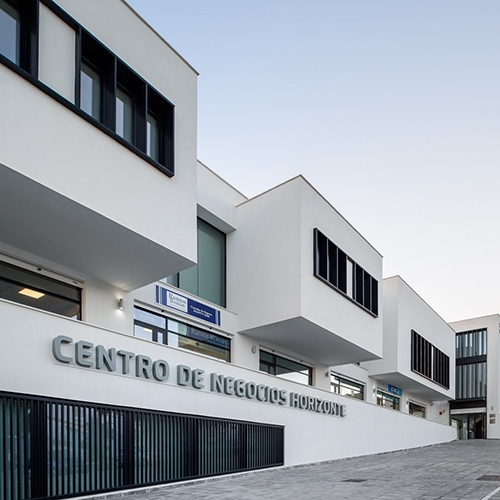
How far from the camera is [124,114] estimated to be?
11.7 m

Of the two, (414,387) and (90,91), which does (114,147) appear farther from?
(414,387)

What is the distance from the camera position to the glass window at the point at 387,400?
29183mm

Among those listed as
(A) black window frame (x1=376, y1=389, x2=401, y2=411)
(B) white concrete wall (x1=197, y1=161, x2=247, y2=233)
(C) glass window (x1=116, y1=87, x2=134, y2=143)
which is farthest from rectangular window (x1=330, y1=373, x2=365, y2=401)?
(C) glass window (x1=116, y1=87, x2=134, y2=143)

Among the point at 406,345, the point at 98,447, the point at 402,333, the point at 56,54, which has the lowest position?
the point at 98,447

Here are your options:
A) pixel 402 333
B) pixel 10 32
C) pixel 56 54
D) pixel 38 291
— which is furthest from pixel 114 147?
pixel 402 333

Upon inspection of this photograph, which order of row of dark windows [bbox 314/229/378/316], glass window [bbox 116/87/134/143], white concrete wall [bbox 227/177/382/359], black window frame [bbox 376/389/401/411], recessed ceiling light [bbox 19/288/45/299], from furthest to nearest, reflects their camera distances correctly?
black window frame [bbox 376/389/401/411], row of dark windows [bbox 314/229/378/316], white concrete wall [bbox 227/177/382/359], recessed ceiling light [bbox 19/288/45/299], glass window [bbox 116/87/134/143]

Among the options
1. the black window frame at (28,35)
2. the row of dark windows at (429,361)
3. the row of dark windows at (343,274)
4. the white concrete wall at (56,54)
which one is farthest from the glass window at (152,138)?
the row of dark windows at (429,361)

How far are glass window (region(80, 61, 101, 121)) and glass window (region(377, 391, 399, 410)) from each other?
72.4ft

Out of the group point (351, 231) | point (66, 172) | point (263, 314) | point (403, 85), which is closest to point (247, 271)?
point (263, 314)

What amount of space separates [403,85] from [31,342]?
44.3 feet

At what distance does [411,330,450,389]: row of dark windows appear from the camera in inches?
1156

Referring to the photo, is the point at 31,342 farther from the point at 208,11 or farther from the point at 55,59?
the point at 208,11

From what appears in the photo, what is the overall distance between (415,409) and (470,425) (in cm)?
965

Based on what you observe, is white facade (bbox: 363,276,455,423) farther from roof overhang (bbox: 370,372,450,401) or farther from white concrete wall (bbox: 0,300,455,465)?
white concrete wall (bbox: 0,300,455,465)
